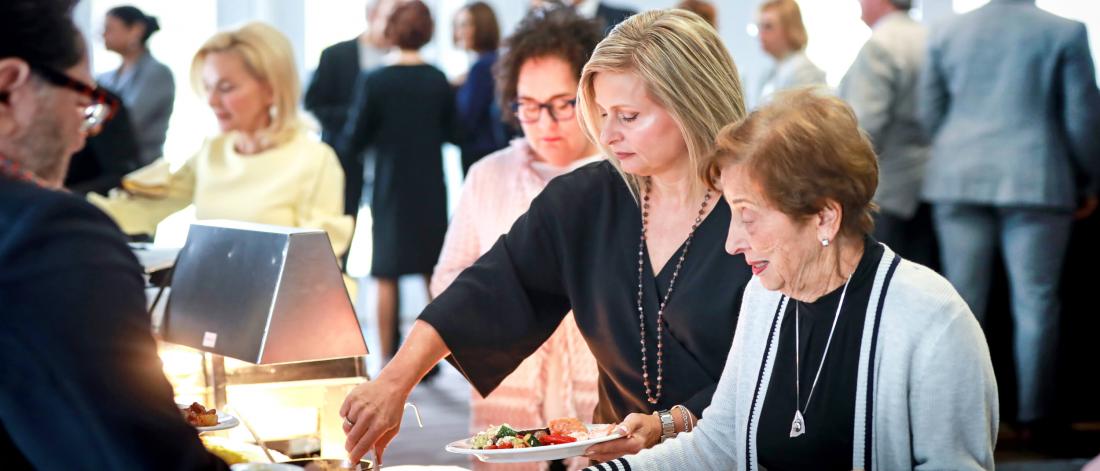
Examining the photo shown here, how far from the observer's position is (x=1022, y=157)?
14.8ft

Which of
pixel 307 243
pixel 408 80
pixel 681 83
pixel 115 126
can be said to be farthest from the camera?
pixel 408 80

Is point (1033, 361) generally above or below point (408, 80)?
below

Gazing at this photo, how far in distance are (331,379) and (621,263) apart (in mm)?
548

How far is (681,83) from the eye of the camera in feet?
6.92

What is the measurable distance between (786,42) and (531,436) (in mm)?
3777

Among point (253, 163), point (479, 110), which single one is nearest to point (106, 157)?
point (253, 163)

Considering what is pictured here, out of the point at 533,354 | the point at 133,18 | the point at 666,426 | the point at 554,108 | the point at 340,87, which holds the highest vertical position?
the point at 133,18

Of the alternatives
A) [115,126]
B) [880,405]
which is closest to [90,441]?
[880,405]

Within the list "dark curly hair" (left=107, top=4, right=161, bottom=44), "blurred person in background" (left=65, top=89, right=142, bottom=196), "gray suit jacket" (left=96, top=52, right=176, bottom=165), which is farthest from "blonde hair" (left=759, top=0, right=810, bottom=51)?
"dark curly hair" (left=107, top=4, right=161, bottom=44)

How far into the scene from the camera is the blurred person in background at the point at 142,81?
5.96 meters

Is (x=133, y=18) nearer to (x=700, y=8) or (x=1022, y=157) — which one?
(x=700, y=8)

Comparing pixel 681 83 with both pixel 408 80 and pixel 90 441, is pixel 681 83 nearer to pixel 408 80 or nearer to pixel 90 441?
pixel 90 441

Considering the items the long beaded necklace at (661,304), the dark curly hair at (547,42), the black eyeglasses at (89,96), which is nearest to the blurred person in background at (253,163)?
the dark curly hair at (547,42)

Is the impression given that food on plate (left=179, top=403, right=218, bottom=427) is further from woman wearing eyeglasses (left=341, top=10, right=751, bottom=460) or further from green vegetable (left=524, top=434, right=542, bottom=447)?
green vegetable (left=524, top=434, right=542, bottom=447)
